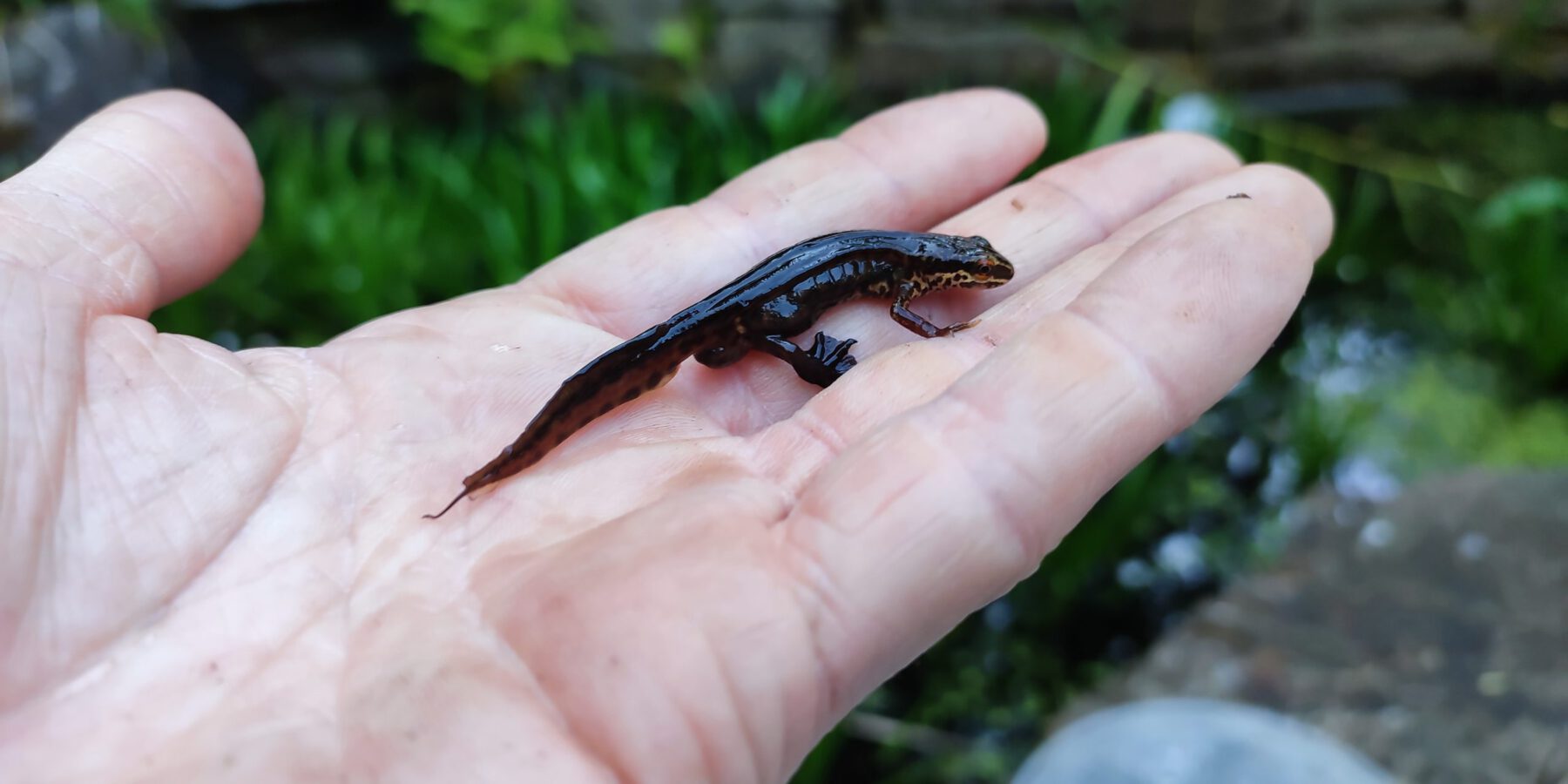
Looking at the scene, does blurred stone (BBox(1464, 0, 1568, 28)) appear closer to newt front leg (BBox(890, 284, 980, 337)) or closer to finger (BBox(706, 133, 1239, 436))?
finger (BBox(706, 133, 1239, 436))

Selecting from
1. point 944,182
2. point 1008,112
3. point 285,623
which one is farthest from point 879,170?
point 285,623

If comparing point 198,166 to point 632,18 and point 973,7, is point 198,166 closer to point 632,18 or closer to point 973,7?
point 632,18

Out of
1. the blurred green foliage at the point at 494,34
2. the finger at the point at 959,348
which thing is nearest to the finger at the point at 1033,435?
the finger at the point at 959,348

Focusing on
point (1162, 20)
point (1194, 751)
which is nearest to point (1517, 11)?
point (1162, 20)

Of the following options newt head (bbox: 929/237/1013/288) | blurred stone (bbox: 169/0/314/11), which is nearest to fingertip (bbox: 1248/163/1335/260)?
newt head (bbox: 929/237/1013/288)

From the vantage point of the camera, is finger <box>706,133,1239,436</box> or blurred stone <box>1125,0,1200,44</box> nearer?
finger <box>706,133,1239,436</box>
